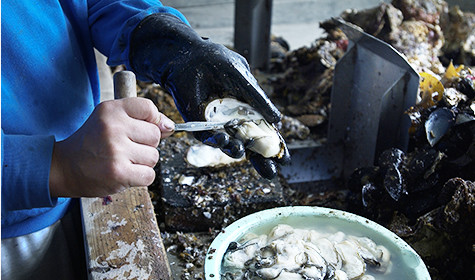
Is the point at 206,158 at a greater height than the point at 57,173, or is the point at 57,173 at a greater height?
the point at 57,173

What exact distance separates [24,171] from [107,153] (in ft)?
0.69

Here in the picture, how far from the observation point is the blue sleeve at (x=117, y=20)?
5.58ft

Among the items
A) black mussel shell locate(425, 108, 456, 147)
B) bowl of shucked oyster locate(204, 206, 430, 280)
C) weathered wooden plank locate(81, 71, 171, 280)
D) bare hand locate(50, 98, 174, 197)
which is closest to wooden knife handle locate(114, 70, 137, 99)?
weathered wooden plank locate(81, 71, 171, 280)

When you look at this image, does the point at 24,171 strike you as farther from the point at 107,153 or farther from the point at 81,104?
the point at 81,104

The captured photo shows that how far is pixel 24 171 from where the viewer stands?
1.18 meters

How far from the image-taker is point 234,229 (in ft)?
4.90

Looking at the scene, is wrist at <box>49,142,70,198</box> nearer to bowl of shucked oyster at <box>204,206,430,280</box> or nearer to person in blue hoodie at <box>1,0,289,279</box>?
person in blue hoodie at <box>1,0,289,279</box>

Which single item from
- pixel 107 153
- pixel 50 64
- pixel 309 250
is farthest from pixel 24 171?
pixel 309 250

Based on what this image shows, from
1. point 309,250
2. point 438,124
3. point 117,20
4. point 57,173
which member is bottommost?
point 438,124

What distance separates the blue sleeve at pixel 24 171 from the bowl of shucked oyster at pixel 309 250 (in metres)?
0.50

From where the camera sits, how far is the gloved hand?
61.1 inches

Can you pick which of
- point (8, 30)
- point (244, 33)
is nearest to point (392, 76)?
point (8, 30)

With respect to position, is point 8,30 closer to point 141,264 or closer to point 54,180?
point 54,180

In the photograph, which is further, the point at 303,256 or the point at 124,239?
the point at 124,239
